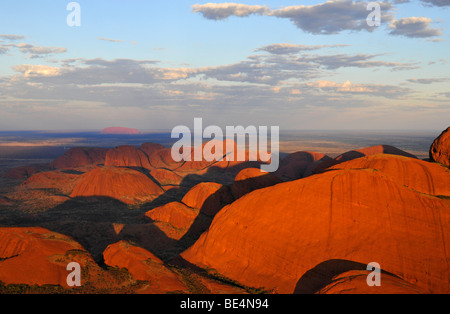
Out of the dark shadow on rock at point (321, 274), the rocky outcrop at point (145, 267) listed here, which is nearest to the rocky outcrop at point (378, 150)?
the dark shadow on rock at point (321, 274)

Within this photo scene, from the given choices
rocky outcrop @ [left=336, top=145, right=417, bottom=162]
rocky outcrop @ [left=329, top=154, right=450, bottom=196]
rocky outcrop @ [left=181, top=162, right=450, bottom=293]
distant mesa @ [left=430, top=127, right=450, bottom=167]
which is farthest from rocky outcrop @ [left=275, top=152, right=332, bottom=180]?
rocky outcrop @ [left=181, top=162, right=450, bottom=293]

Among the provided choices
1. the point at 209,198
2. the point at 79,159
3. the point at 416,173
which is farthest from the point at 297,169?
the point at 79,159

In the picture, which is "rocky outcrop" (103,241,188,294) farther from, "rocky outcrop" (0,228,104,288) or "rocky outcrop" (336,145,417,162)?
"rocky outcrop" (336,145,417,162)

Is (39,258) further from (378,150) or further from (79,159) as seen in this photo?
(79,159)

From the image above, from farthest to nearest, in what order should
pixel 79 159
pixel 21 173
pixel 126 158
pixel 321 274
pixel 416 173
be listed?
pixel 79 159, pixel 126 158, pixel 21 173, pixel 416 173, pixel 321 274

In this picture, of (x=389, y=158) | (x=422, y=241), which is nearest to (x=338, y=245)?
(x=422, y=241)
